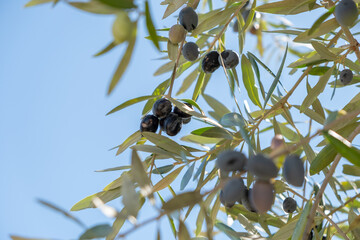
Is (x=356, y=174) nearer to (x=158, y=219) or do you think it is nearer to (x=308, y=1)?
(x=308, y=1)

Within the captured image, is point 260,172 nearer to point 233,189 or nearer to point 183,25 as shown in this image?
point 233,189

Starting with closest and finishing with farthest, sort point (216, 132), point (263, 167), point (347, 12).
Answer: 1. point (263, 167)
2. point (347, 12)
3. point (216, 132)

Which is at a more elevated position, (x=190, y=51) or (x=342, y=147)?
(x=190, y=51)

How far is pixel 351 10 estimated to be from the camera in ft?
2.51

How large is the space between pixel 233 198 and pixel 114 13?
0.29 metres

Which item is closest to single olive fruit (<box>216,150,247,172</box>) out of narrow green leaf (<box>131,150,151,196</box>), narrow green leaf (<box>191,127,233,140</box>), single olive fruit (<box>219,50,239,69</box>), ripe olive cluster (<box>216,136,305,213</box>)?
ripe olive cluster (<box>216,136,305,213</box>)

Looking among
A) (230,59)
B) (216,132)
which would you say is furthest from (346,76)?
(216,132)

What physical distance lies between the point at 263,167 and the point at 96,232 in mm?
229

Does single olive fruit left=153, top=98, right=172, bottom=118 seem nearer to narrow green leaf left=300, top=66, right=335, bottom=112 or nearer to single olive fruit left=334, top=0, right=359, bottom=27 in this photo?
narrow green leaf left=300, top=66, right=335, bottom=112

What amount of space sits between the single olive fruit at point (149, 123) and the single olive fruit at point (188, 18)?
222 millimetres

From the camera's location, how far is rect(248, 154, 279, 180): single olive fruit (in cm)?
46

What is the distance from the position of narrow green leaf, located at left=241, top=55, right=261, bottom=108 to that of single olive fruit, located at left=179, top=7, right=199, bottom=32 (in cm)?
17

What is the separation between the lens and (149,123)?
1.04 meters

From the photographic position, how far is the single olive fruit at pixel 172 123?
1.02m
